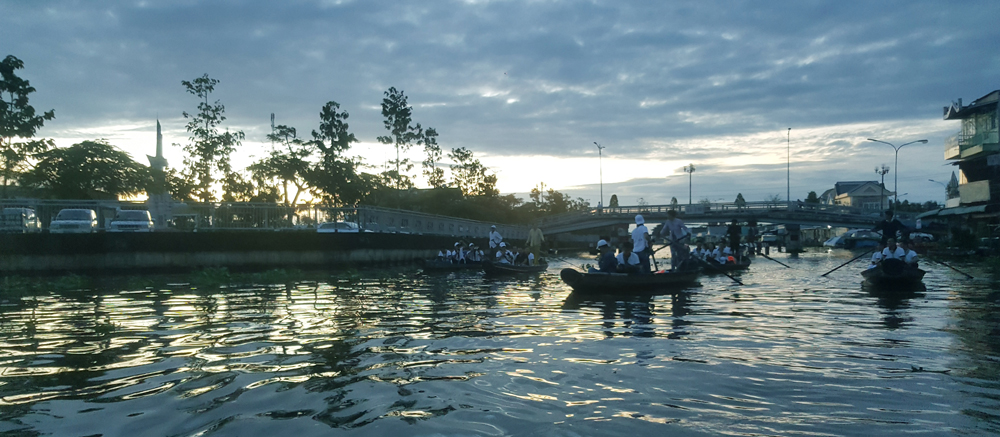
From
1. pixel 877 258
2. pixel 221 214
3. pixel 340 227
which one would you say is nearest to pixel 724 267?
pixel 877 258

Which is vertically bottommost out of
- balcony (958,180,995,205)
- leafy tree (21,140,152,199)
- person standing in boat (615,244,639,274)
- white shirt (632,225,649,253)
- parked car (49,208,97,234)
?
person standing in boat (615,244,639,274)

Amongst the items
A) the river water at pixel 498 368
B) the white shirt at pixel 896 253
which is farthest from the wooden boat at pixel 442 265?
the white shirt at pixel 896 253

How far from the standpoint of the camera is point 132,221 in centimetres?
2897

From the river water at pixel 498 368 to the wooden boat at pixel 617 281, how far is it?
136 cm

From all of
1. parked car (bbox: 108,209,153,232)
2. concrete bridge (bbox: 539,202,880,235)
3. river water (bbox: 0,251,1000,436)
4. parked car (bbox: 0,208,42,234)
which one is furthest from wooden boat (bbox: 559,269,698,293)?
concrete bridge (bbox: 539,202,880,235)

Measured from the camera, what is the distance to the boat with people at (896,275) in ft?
55.0

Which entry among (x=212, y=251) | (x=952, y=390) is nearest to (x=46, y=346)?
(x=952, y=390)

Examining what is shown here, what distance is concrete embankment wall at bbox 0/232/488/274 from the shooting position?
25.2m

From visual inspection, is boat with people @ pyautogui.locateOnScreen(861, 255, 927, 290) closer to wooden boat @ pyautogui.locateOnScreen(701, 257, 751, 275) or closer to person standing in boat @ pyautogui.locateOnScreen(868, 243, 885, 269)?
person standing in boat @ pyautogui.locateOnScreen(868, 243, 885, 269)

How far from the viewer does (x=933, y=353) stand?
8664 millimetres

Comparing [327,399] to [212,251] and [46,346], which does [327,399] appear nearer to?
[46,346]

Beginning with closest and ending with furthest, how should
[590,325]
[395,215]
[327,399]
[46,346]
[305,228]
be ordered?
1. [327,399]
2. [46,346]
3. [590,325]
4. [305,228]
5. [395,215]

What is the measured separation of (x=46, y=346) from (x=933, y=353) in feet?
41.3

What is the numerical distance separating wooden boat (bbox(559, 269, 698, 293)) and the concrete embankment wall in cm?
1747
